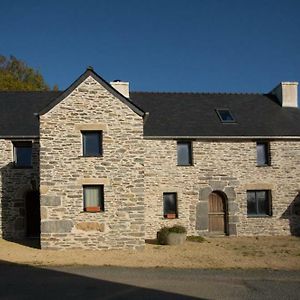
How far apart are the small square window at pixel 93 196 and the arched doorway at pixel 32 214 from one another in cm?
447

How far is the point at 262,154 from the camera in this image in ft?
68.0

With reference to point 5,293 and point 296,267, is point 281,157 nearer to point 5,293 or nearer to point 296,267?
point 296,267

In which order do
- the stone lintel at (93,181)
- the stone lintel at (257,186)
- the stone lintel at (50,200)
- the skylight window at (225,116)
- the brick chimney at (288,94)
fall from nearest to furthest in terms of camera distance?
the stone lintel at (50,200) → the stone lintel at (93,181) → the stone lintel at (257,186) → the skylight window at (225,116) → the brick chimney at (288,94)

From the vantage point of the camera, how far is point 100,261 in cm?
1315

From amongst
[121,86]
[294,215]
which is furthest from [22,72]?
[294,215]

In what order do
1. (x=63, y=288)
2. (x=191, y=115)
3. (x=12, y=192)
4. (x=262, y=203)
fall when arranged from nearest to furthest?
(x=63, y=288), (x=12, y=192), (x=262, y=203), (x=191, y=115)

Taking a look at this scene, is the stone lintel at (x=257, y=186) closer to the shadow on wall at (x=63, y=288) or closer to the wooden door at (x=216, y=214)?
the wooden door at (x=216, y=214)

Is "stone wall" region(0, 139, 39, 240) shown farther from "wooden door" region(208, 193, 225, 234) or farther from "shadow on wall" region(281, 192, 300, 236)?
"shadow on wall" region(281, 192, 300, 236)

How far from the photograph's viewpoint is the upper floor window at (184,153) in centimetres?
2008

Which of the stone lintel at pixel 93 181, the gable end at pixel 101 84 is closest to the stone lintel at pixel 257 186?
the gable end at pixel 101 84

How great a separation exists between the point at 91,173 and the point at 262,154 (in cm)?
964

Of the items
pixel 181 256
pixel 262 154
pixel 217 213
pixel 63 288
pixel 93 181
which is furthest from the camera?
pixel 262 154

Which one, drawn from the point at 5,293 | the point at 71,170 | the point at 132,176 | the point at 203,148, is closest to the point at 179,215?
the point at 203,148

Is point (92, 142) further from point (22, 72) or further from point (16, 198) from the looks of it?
point (22, 72)
